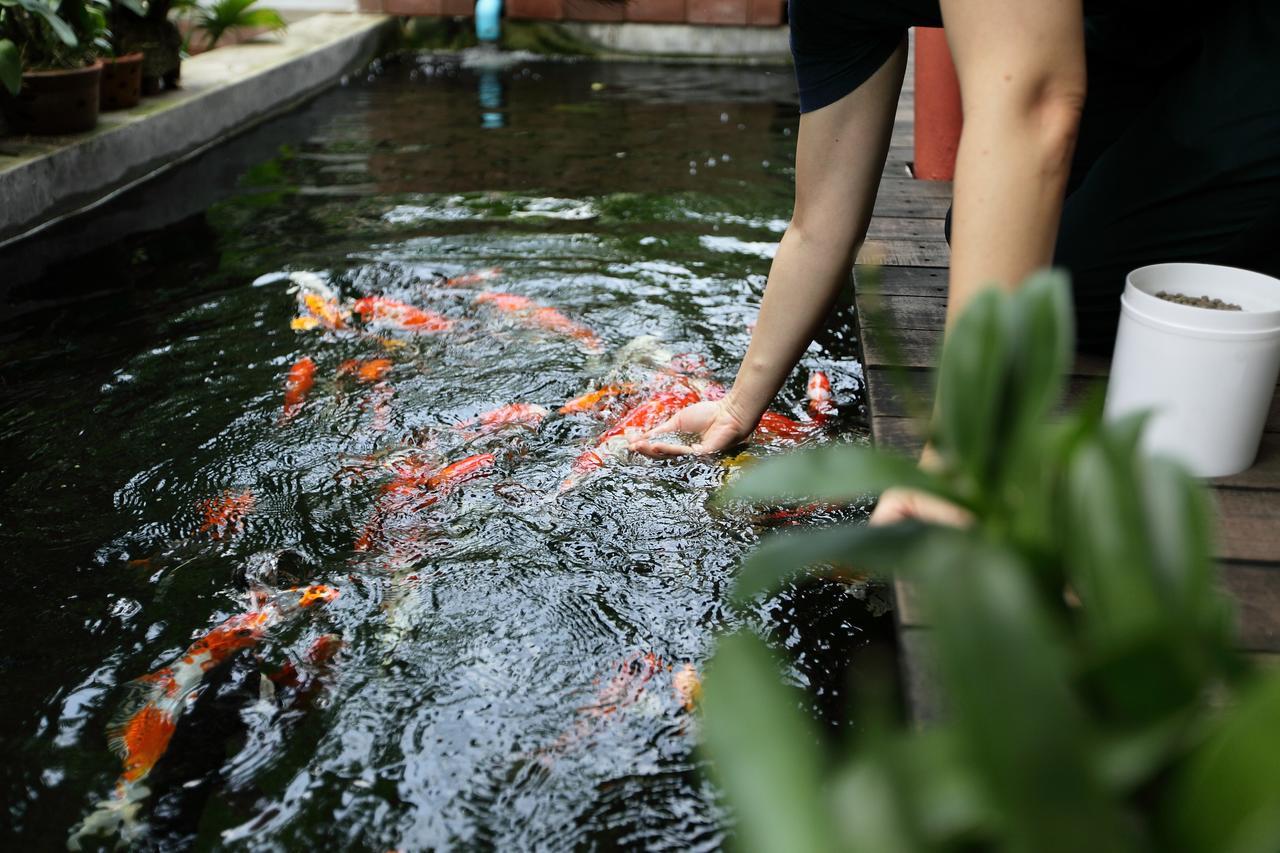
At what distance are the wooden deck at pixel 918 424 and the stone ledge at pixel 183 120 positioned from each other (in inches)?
140

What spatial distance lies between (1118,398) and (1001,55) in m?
0.70

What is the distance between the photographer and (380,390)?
306 cm

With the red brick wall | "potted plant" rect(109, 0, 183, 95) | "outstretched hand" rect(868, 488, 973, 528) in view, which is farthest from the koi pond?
the red brick wall

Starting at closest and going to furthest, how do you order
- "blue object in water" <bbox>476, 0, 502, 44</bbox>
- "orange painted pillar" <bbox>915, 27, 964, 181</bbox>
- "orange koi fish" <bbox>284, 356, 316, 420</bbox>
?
"orange koi fish" <bbox>284, 356, 316, 420</bbox>
"orange painted pillar" <bbox>915, 27, 964, 181</bbox>
"blue object in water" <bbox>476, 0, 502, 44</bbox>

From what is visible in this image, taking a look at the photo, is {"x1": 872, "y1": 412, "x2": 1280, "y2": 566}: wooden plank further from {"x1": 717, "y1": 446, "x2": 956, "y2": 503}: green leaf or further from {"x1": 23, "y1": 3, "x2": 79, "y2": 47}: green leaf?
{"x1": 23, "y1": 3, "x2": 79, "y2": 47}: green leaf

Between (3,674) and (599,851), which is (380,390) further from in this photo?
(599,851)

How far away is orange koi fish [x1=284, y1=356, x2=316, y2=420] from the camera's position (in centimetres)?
298

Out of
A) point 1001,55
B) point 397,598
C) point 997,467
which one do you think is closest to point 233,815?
point 397,598

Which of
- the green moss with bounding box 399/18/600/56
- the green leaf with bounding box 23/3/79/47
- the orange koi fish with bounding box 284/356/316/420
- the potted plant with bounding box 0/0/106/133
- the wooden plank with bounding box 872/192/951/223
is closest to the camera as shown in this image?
the orange koi fish with bounding box 284/356/316/420

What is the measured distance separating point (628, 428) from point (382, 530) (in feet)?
2.39

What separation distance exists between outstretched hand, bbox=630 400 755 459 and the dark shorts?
757 mm

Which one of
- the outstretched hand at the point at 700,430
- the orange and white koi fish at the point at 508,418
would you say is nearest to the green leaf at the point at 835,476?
the outstretched hand at the point at 700,430

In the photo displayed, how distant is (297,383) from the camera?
10.2 feet

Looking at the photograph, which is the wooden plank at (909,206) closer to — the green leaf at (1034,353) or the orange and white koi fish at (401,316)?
the orange and white koi fish at (401,316)
